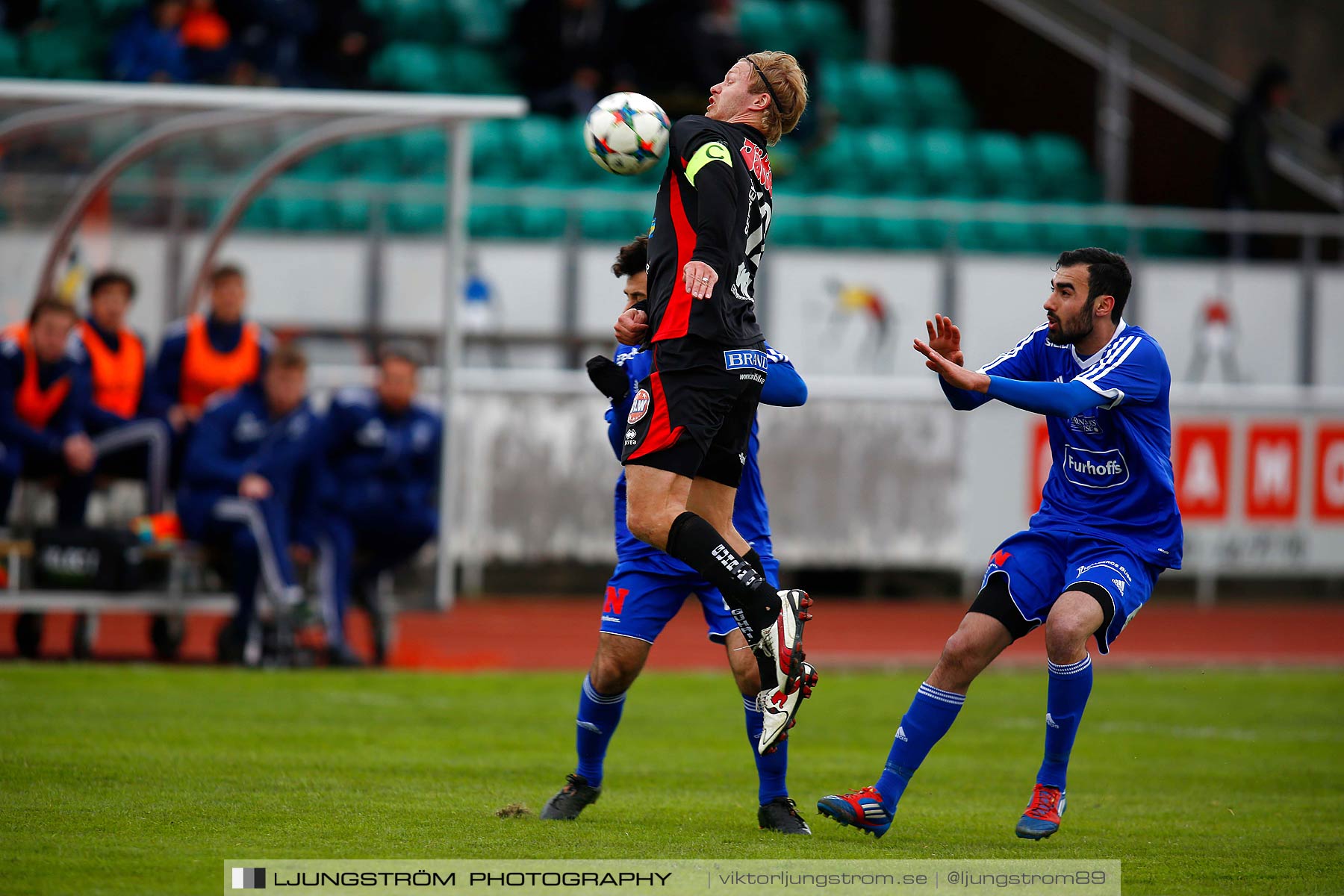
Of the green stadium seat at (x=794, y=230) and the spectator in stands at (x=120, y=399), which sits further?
the green stadium seat at (x=794, y=230)

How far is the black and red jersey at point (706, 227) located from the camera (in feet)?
17.6

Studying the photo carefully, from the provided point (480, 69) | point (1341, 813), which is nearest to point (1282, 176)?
point (480, 69)

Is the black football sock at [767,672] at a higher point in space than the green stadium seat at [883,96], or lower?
lower

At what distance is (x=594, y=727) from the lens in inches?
235

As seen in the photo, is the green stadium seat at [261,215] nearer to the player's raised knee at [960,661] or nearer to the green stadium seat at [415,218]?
the green stadium seat at [415,218]

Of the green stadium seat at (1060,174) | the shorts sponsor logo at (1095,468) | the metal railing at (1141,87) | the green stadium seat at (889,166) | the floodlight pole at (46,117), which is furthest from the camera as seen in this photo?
the metal railing at (1141,87)

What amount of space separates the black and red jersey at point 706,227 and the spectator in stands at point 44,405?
627 cm

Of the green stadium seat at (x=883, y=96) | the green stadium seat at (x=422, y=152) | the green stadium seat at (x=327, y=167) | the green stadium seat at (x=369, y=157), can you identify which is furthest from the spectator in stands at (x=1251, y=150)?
the green stadium seat at (x=327, y=167)

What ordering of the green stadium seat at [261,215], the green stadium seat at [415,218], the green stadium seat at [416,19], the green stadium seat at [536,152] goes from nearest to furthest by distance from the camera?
the green stadium seat at [261,215] → the green stadium seat at [415,218] → the green stadium seat at [536,152] → the green stadium seat at [416,19]

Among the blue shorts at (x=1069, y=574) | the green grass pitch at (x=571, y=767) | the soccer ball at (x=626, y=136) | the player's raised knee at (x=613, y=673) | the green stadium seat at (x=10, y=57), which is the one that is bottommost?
the green grass pitch at (x=571, y=767)

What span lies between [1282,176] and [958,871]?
52.6ft

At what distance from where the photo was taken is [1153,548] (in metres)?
5.98

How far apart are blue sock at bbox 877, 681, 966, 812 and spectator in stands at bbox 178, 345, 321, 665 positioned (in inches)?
215

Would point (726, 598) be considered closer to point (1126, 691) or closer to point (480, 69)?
point (1126, 691)
